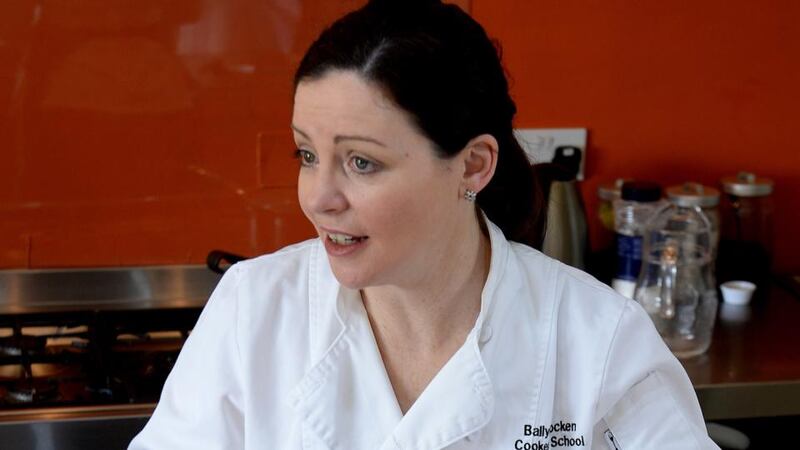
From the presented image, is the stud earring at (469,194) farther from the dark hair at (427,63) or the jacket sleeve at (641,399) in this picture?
the jacket sleeve at (641,399)

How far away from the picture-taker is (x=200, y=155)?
228 cm

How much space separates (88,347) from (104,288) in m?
0.23

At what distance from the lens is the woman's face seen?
4.19 feet

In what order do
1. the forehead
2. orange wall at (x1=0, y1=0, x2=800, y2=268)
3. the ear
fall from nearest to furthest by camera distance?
the forehead
the ear
orange wall at (x1=0, y1=0, x2=800, y2=268)

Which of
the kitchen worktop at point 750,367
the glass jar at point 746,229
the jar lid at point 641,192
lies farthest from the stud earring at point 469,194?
the glass jar at point 746,229

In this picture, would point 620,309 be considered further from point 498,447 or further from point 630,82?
point 630,82

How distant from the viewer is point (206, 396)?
1.42 metres

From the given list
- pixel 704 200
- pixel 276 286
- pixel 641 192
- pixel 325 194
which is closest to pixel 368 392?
pixel 276 286

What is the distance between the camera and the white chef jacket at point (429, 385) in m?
1.42

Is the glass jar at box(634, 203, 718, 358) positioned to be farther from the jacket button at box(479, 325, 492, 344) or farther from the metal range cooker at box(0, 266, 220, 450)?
the metal range cooker at box(0, 266, 220, 450)

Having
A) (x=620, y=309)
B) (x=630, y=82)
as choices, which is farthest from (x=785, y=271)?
(x=620, y=309)

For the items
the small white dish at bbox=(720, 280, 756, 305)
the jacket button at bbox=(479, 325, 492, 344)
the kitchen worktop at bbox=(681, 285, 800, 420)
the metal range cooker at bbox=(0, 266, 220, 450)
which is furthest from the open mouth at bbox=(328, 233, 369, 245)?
the small white dish at bbox=(720, 280, 756, 305)

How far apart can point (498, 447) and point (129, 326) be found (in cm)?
99

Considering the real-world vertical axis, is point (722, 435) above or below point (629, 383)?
below
